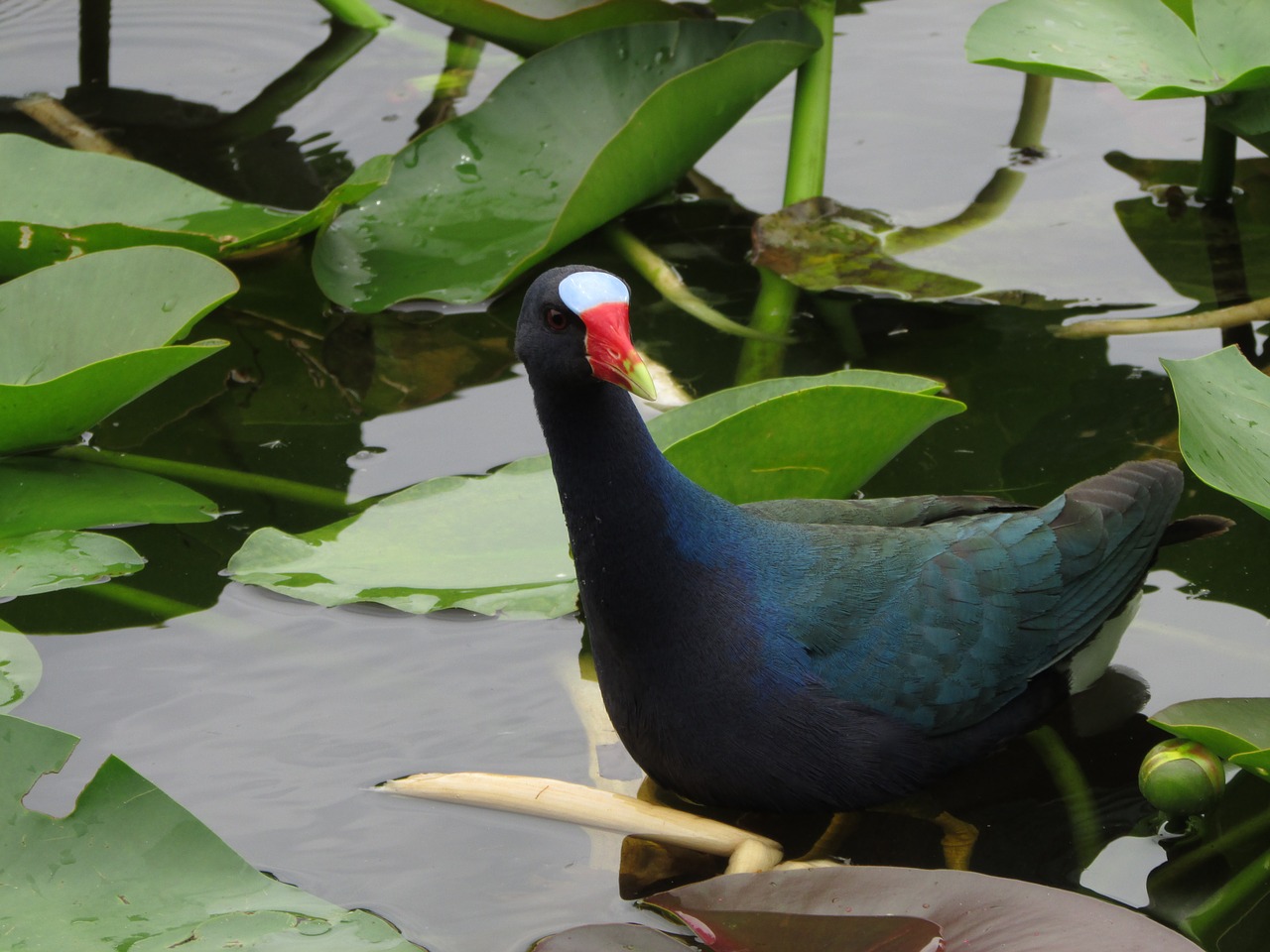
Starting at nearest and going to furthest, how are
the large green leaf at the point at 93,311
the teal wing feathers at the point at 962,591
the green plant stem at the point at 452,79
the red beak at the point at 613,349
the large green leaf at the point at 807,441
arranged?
the red beak at the point at 613,349 < the teal wing feathers at the point at 962,591 < the large green leaf at the point at 807,441 < the large green leaf at the point at 93,311 < the green plant stem at the point at 452,79

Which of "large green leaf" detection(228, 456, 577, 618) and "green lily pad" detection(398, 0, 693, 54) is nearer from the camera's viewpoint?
"large green leaf" detection(228, 456, 577, 618)

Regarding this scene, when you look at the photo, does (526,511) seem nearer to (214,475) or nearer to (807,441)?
(807,441)

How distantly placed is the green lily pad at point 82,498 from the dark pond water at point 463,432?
0.06 meters

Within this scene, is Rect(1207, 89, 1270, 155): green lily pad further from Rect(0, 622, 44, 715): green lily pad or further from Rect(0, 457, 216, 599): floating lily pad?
Rect(0, 622, 44, 715): green lily pad

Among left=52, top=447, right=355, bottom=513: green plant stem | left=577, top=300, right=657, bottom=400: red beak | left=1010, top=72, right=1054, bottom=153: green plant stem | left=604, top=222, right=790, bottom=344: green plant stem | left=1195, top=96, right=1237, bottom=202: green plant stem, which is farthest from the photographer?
left=1010, top=72, right=1054, bottom=153: green plant stem

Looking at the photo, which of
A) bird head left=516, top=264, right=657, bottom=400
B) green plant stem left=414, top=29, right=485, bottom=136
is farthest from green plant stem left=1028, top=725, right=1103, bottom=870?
green plant stem left=414, top=29, right=485, bottom=136

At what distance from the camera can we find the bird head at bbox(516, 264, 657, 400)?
4.87 feet

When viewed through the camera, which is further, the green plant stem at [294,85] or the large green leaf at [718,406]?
the green plant stem at [294,85]

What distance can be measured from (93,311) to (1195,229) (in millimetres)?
1965

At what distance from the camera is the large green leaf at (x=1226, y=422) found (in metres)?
1.63

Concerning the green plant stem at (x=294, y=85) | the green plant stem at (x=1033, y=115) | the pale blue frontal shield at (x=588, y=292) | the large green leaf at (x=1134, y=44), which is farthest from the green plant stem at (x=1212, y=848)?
the green plant stem at (x=294, y=85)

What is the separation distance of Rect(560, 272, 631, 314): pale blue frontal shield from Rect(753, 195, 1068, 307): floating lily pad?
3.92 feet

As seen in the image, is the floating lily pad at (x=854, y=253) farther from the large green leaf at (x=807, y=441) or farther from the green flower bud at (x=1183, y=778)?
the green flower bud at (x=1183, y=778)

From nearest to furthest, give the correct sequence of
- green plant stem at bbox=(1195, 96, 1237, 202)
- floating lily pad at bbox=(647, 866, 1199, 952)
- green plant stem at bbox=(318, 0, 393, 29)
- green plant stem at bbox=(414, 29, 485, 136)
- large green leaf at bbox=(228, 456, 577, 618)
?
1. floating lily pad at bbox=(647, 866, 1199, 952)
2. large green leaf at bbox=(228, 456, 577, 618)
3. green plant stem at bbox=(1195, 96, 1237, 202)
4. green plant stem at bbox=(414, 29, 485, 136)
5. green plant stem at bbox=(318, 0, 393, 29)
